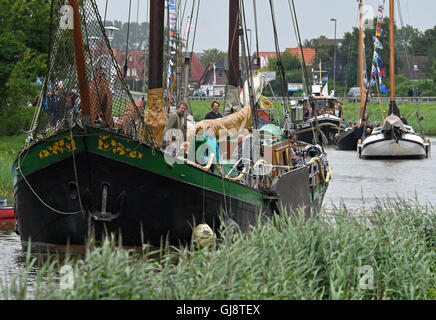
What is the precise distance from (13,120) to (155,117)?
18362 mm

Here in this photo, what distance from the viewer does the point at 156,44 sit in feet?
52.5

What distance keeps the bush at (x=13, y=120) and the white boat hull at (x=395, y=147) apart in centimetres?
1939

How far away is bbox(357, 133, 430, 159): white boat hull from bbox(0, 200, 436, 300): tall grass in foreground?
34.0 metres

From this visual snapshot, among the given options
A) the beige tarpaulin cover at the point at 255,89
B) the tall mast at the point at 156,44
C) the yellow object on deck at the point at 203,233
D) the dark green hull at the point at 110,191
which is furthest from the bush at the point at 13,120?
the yellow object on deck at the point at 203,233

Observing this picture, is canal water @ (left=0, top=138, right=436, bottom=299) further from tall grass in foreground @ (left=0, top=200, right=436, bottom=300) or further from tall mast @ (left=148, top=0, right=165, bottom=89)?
tall grass in foreground @ (left=0, top=200, right=436, bottom=300)

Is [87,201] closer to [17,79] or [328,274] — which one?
[328,274]

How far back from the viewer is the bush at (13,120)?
32.3 meters

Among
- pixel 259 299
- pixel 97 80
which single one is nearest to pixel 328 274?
pixel 259 299

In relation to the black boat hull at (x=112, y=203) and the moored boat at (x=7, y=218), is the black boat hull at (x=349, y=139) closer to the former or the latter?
the moored boat at (x=7, y=218)

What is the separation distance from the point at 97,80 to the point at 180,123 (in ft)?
6.98

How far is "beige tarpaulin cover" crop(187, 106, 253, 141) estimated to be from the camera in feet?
56.2

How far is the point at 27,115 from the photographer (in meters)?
33.9

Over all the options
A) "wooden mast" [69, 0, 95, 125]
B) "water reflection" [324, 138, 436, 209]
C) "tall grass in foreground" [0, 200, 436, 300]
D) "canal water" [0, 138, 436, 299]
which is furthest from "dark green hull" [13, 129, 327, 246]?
"water reflection" [324, 138, 436, 209]

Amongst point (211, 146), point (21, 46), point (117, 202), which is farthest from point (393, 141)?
point (117, 202)
